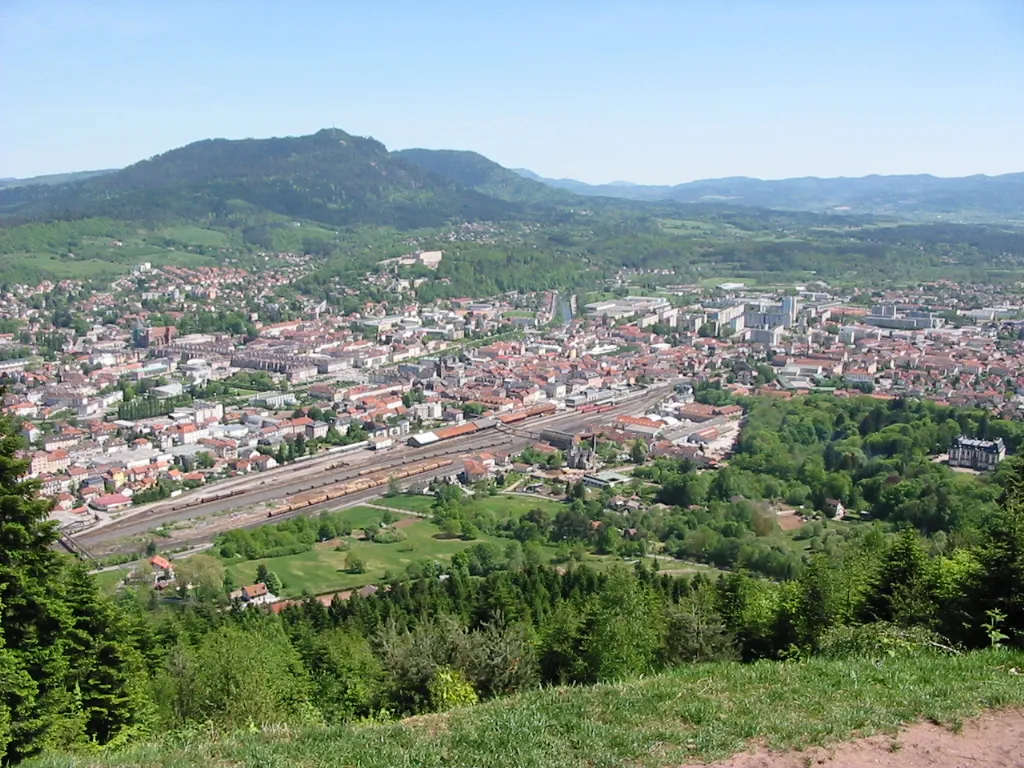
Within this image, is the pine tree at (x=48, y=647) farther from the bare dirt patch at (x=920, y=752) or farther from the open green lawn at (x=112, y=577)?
the open green lawn at (x=112, y=577)

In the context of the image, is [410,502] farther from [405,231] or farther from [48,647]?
[405,231]

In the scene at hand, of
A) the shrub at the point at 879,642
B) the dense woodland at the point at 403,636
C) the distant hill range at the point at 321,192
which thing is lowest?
the dense woodland at the point at 403,636

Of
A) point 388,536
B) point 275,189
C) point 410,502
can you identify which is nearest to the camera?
point 388,536

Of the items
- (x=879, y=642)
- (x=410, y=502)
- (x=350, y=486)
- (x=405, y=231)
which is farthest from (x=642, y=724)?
(x=405, y=231)

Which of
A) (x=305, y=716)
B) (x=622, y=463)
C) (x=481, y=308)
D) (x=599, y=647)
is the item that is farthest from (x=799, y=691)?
(x=481, y=308)

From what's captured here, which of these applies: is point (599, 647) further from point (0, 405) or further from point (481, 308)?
point (481, 308)

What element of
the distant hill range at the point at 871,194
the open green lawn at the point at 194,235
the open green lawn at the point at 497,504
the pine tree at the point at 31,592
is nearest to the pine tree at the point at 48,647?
the pine tree at the point at 31,592
